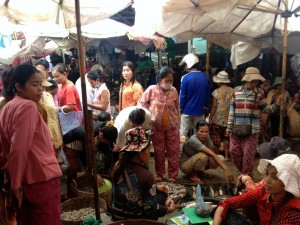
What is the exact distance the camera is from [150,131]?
5195 millimetres

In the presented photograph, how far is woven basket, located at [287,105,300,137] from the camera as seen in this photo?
6.08 meters

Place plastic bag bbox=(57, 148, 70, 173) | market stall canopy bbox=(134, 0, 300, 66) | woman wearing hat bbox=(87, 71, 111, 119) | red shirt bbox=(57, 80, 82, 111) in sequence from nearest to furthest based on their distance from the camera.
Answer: market stall canopy bbox=(134, 0, 300, 66) < plastic bag bbox=(57, 148, 70, 173) < red shirt bbox=(57, 80, 82, 111) < woman wearing hat bbox=(87, 71, 111, 119)

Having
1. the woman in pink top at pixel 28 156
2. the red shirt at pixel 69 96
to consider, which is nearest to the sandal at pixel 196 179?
the red shirt at pixel 69 96

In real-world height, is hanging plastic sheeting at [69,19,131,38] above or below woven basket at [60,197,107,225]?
above

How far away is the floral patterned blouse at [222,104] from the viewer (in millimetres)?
5660

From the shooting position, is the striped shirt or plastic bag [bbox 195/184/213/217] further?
the striped shirt

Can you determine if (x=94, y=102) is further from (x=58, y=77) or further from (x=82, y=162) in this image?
(x=82, y=162)

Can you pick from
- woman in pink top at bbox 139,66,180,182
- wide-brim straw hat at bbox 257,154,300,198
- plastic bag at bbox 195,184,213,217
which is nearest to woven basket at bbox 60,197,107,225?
plastic bag at bbox 195,184,213,217

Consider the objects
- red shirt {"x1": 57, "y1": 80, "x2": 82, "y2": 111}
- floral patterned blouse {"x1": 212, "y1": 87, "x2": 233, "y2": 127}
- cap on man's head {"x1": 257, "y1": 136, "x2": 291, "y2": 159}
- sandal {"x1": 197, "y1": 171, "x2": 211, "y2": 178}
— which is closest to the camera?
cap on man's head {"x1": 257, "y1": 136, "x2": 291, "y2": 159}

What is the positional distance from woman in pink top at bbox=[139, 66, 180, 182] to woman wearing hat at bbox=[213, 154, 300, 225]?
231cm

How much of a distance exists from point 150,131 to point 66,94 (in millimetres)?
1537

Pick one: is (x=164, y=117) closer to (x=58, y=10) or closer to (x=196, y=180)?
(x=196, y=180)

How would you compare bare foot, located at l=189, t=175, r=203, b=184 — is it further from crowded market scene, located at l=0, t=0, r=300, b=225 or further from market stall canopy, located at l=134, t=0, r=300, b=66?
market stall canopy, located at l=134, t=0, r=300, b=66

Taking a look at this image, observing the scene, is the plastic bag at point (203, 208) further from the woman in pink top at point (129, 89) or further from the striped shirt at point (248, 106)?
the woman in pink top at point (129, 89)
